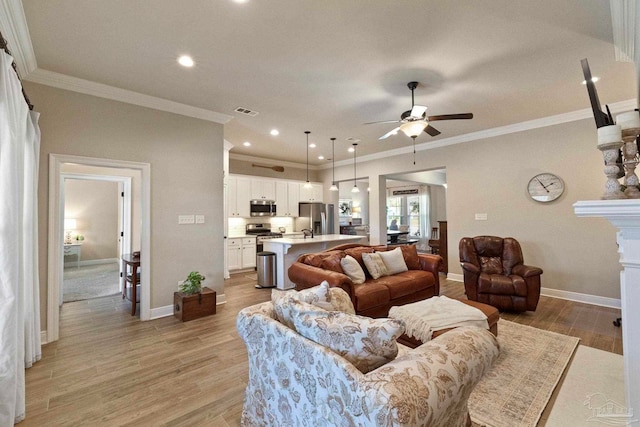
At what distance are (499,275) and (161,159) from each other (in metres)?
5.02

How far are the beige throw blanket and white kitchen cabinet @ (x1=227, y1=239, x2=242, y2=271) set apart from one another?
186 inches

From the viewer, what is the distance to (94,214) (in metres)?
7.88

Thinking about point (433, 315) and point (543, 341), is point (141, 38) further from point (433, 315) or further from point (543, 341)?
point (543, 341)

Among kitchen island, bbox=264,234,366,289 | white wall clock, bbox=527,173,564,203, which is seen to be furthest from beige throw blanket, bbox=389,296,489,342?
white wall clock, bbox=527,173,564,203

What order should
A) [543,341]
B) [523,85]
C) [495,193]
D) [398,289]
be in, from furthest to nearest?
[495,193] < [398,289] < [523,85] < [543,341]

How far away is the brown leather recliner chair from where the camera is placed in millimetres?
3656

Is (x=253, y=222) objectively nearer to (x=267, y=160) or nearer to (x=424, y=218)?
(x=267, y=160)

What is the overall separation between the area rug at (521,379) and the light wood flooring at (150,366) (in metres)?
0.43

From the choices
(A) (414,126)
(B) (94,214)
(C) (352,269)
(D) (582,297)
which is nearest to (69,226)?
(B) (94,214)

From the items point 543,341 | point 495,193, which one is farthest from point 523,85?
point 543,341

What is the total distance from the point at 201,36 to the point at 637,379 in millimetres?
3725

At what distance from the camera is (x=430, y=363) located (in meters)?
1.18

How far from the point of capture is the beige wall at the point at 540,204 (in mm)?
4129

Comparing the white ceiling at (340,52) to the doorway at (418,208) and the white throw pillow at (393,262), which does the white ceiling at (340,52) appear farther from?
the doorway at (418,208)
